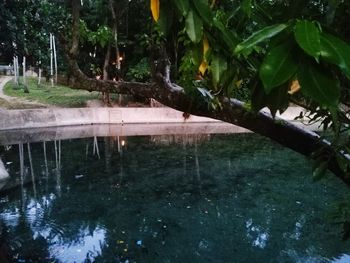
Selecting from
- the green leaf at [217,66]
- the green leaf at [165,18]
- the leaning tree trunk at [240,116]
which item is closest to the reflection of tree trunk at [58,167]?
the leaning tree trunk at [240,116]

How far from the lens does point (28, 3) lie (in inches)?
251

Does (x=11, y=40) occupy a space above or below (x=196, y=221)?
above

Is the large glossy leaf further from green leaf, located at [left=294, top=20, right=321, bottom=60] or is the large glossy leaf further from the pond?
the pond

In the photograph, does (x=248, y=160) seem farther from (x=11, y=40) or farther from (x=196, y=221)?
(x=11, y=40)

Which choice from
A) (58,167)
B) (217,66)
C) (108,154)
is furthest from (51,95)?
(217,66)

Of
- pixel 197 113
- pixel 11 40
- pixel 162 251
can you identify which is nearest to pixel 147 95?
pixel 197 113

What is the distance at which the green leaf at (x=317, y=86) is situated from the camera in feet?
1.88

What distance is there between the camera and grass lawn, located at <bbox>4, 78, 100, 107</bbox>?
46.4 feet

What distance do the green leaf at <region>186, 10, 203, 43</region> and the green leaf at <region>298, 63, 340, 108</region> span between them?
0.26 meters

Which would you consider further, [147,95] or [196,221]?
[196,221]

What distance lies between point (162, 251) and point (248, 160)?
5310 millimetres

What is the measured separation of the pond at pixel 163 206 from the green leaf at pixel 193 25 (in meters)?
3.57

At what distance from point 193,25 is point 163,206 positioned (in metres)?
5.60

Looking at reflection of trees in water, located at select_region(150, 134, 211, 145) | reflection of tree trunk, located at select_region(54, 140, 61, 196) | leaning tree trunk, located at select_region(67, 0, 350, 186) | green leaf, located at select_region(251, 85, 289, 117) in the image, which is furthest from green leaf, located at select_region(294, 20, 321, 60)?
reflection of trees in water, located at select_region(150, 134, 211, 145)
